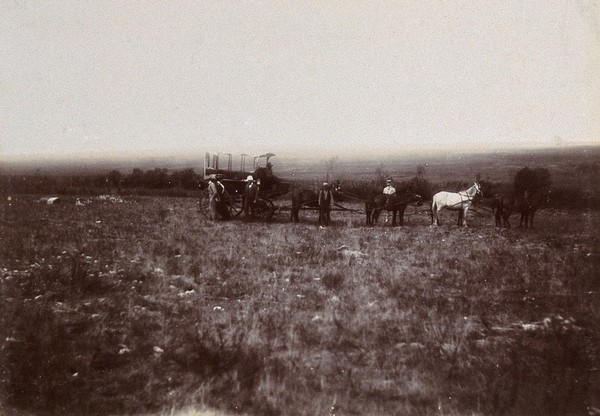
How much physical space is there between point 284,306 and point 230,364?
Result: 651 mm

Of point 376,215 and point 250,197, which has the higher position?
point 250,197

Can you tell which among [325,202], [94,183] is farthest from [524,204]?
[94,183]

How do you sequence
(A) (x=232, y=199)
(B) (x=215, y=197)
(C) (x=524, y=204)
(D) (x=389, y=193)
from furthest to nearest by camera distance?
(A) (x=232, y=199) < (B) (x=215, y=197) < (D) (x=389, y=193) < (C) (x=524, y=204)

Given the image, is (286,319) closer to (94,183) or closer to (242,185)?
(94,183)

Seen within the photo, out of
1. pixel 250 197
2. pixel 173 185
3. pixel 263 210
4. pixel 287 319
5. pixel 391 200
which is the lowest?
pixel 287 319

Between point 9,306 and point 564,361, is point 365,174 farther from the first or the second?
point 9,306

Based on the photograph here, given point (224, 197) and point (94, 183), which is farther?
point (224, 197)

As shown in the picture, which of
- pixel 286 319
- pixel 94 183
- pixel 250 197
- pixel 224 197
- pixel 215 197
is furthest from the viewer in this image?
pixel 224 197

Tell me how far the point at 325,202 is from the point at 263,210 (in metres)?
1.35

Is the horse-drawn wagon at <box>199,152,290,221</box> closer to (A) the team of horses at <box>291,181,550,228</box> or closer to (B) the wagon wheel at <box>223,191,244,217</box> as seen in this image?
(B) the wagon wheel at <box>223,191,244,217</box>

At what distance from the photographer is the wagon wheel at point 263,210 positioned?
5.52 metres

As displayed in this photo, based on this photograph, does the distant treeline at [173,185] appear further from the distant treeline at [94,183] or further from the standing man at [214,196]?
the standing man at [214,196]

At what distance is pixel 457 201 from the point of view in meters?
3.97

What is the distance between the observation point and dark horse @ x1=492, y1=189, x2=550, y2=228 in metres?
3.58
